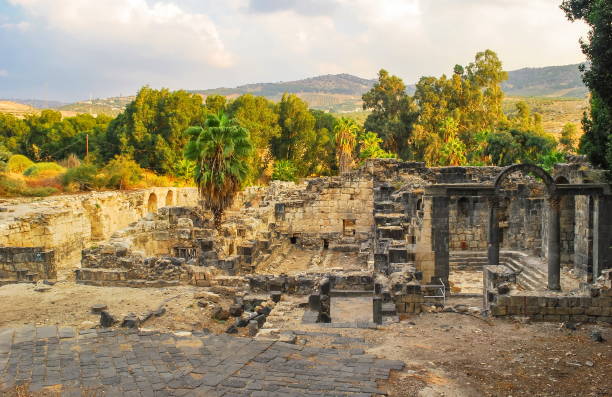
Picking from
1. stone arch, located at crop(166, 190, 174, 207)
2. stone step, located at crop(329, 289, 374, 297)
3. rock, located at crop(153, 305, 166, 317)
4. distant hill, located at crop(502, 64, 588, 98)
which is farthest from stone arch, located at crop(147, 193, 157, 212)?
distant hill, located at crop(502, 64, 588, 98)

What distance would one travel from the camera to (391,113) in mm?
52094

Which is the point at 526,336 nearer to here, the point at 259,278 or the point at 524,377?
the point at 524,377

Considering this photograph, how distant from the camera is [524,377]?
7.54 meters

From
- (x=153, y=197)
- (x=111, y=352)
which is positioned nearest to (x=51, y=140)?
(x=153, y=197)

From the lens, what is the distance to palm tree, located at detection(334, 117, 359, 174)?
44.9 m

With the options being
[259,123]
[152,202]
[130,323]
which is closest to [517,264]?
[130,323]

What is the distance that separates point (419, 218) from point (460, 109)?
3518cm

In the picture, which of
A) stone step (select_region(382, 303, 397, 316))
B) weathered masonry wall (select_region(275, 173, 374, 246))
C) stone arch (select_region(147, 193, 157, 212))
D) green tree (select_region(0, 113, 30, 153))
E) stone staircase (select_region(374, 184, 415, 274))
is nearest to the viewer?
stone step (select_region(382, 303, 397, 316))

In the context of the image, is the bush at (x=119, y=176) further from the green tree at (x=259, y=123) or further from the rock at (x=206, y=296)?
the rock at (x=206, y=296)

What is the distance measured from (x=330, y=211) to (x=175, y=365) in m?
18.5

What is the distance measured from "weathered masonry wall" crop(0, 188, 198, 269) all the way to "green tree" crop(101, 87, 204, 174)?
448 inches

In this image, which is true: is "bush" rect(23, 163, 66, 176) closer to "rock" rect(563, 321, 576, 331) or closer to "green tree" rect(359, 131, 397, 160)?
"green tree" rect(359, 131, 397, 160)

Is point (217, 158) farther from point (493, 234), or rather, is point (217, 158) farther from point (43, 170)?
point (43, 170)

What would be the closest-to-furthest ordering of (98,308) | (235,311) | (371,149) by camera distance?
(98,308), (235,311), (371,149)
